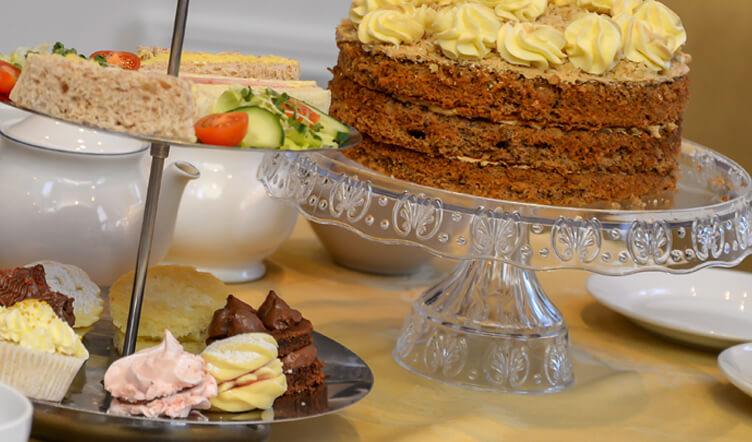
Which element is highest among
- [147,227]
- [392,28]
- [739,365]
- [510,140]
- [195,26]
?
[392,28]

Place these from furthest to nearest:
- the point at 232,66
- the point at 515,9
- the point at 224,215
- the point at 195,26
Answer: the point at 195,26, the point at 232,66, the point at 224,215, the point at 515,9

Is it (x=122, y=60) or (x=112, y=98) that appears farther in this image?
(x=122, y=60)

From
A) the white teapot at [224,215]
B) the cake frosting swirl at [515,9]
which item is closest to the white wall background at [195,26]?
the white teapot at [224,215]

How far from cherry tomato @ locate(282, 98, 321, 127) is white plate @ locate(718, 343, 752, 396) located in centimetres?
77

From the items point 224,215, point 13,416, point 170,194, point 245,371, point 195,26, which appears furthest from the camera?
point 195,26

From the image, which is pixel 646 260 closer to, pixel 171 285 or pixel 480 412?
pixel 480 412

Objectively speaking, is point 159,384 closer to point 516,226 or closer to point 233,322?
point 233,322

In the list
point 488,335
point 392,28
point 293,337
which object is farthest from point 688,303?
point 293,337

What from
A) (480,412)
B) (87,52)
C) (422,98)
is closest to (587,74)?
(422,98)

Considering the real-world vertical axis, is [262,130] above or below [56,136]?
above

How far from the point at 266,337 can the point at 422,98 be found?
1.51ft

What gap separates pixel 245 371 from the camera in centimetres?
101

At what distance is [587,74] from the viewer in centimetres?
133

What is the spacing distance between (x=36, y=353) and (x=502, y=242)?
0.61m
